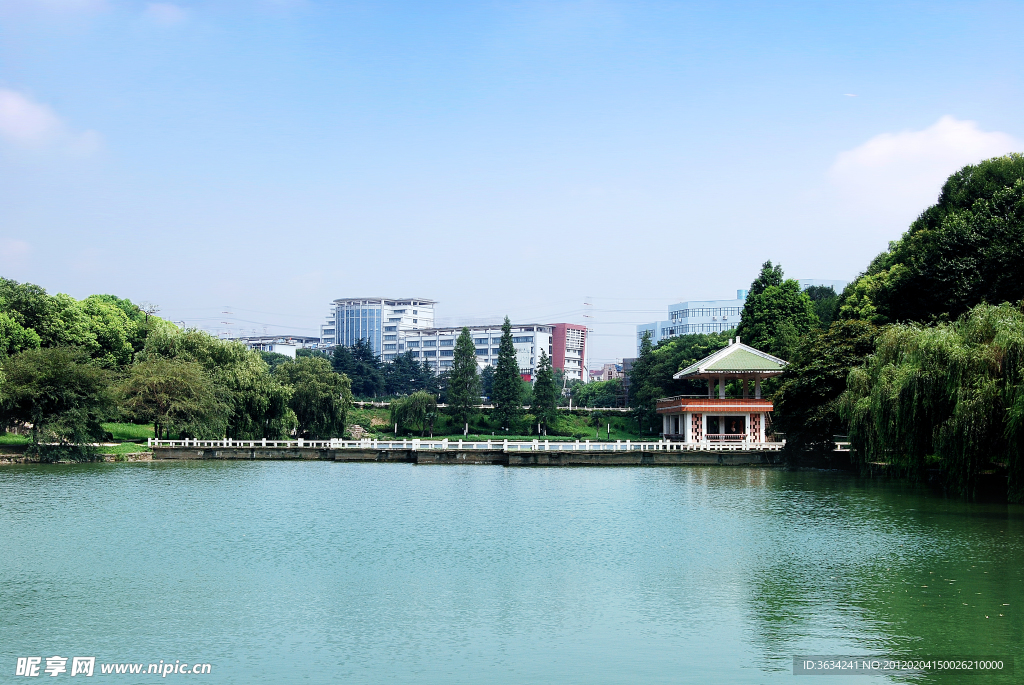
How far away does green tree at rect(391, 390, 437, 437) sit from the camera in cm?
7738

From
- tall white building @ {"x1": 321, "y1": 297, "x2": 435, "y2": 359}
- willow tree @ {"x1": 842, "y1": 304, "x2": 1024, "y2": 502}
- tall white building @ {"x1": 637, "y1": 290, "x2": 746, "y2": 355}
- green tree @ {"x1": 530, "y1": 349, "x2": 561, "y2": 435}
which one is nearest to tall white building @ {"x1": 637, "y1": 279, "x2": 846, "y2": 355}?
tall white building @ {"x1": 637, "y1": 290, "x2": 746, "y2": 355}

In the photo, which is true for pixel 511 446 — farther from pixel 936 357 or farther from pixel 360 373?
pixel 360 373

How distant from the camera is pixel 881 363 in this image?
106 ft

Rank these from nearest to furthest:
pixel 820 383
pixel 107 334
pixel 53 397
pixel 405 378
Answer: pixel 53 397
pixel 820 383
pixel 107 334
pixel 405 378

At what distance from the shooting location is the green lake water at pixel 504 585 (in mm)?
12492

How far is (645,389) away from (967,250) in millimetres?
41380

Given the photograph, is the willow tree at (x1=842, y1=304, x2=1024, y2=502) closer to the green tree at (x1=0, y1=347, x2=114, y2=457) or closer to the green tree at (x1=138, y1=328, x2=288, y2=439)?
the green tree at (x1=0, y1=347, x2=114, y2=457)

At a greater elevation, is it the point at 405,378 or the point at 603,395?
the point at 405,378

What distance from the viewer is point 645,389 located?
7556cm

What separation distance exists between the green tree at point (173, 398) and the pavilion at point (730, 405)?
84.1 feet

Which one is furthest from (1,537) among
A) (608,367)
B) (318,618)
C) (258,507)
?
(608,367)

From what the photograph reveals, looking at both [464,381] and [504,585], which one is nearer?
[504,585]

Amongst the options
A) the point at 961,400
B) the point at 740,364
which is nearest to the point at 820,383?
the point at 740,364

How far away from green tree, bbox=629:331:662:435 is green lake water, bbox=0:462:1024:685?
4490 cm
